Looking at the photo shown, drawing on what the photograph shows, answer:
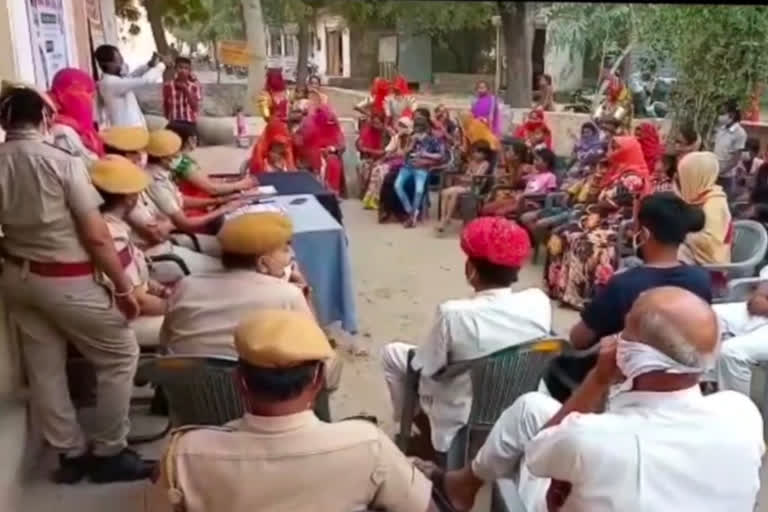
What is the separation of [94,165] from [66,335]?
21.7 inches

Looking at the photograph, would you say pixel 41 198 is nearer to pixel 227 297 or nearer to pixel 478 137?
pixel 227 297

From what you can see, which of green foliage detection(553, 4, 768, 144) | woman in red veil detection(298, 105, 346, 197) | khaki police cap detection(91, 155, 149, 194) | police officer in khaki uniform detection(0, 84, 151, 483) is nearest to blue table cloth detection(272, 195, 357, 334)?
khaki police cap detection(91, 155, 149, 194)

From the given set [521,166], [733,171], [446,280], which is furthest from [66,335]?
[733,171]

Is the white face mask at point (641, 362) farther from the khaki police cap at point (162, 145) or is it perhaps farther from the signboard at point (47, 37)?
the signboard at point (47, 37)

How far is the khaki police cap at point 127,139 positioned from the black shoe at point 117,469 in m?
1.25

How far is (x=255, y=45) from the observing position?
12.6m

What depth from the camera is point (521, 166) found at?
6664 mm

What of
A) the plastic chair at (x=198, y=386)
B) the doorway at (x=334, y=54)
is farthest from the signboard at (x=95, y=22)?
the doorway at (x=334, y=54)

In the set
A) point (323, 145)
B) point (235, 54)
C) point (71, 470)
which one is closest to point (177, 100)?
point (323, 145)

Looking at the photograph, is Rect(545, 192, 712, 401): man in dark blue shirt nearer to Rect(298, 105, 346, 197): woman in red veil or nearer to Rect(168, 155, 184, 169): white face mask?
Rect(168, 155, 184, 169): white face mask

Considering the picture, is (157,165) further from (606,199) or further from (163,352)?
(606,199)

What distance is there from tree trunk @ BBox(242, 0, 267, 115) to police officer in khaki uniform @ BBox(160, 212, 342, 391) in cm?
1006

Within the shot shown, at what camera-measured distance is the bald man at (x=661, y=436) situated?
146 cm

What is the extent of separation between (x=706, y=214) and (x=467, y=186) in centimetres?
380
